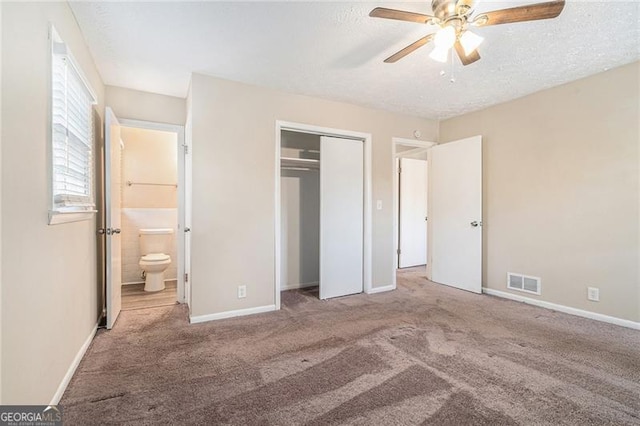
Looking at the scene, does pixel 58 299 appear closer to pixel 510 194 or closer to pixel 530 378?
pixel 530 378

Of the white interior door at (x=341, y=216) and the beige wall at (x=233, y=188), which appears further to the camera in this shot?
the white interior door at (x=341, y=216)

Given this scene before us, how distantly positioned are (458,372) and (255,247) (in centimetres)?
217

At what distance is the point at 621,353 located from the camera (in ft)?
7.39

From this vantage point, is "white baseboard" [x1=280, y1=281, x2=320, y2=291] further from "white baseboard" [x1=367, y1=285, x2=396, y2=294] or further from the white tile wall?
the white tile wall

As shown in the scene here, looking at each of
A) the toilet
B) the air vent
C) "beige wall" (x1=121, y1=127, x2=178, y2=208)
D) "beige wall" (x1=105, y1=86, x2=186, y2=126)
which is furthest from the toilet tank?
the air vent

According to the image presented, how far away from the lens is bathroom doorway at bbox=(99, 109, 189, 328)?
11.6 feet

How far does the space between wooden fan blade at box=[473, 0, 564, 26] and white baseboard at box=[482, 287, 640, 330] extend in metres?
2.92

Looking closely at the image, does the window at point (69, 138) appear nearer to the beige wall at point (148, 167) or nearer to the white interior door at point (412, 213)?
the beige wall at point (148, 167)

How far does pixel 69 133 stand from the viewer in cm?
188

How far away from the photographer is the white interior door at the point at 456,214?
3.92 meters

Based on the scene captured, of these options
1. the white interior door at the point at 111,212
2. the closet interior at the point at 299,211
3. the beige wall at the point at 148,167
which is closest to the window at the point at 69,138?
the white interior door at the point at 111,212

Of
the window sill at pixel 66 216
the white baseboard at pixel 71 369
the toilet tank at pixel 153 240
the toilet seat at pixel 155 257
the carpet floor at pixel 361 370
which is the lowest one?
the carpet floor at pixel 361 370

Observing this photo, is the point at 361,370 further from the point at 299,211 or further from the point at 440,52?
the point at 299,211

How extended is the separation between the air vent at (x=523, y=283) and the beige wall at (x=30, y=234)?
4421mm
